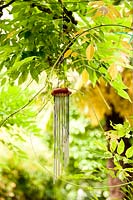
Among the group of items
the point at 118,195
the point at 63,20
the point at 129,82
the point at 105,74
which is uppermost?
the point at 129,82

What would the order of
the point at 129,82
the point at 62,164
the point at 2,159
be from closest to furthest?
the point at 62,164, the point at 129,82, the point at 2,159

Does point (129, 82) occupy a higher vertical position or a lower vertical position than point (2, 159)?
higher

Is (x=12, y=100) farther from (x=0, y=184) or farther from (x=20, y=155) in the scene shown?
(x=0, y=184)

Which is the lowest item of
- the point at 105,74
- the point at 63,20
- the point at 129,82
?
the point at 105,74

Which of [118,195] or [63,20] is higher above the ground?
[63,20]

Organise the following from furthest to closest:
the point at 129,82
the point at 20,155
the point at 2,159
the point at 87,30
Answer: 1. the point at 2,159
2. the point at 129,82
3. the point at 20,155
4. the point at 87,30

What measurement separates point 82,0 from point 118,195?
1.96 m

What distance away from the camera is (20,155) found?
1496mm

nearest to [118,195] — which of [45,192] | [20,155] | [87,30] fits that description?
[20,155]

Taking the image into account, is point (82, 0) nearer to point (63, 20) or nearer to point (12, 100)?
point (63, 20)

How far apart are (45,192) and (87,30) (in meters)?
3.76

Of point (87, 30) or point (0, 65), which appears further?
point (0, 65)

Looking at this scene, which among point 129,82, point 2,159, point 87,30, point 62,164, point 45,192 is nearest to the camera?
point 87,30

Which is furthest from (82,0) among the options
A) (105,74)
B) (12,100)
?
(12,100)
